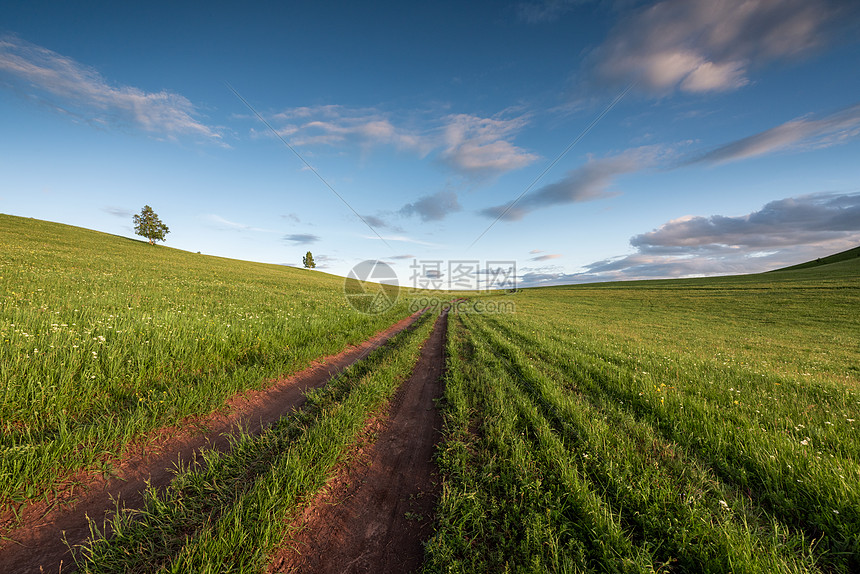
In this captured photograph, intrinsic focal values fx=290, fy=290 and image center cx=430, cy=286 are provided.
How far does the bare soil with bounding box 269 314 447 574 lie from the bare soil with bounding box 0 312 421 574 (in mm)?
1902

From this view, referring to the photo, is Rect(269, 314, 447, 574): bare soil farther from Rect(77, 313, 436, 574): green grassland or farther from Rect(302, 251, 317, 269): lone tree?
Rect(302, 251, 317, 269): lone tree

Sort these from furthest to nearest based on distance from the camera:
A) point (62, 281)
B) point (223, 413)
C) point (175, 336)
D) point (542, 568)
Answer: point (62, 281) → point (175, 336) → point (223, 413) → point (542, 568)

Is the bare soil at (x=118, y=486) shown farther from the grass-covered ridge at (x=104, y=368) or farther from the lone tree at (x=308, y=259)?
the lone tree at (x=308, y=259)

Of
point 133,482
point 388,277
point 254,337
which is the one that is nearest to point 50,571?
point 133,482

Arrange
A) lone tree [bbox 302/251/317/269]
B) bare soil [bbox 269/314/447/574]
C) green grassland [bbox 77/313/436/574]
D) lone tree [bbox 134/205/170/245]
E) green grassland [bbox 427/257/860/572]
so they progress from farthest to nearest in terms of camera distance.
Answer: lone tree [bbox 302/251/317/269] < lone tree [bbox 134/205/170/245] < bare soil [bbox 269/314/447/574] < green grassland [bbox 427/257/860/572] < green grassland [bbox 77/313/436/574]

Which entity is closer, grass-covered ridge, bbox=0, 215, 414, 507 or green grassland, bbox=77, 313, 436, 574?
green grassland, bbox=77, 313, 436, 574

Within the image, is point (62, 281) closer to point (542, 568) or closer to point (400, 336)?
point (400, 336)

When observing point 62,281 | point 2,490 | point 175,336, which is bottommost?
point 2,490

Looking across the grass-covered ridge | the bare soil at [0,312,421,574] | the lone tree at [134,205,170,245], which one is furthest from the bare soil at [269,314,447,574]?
the lone tree at [134,205,170,245]

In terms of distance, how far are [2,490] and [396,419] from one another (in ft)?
15.0

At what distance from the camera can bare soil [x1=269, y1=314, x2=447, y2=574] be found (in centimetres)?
272

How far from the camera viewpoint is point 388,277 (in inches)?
1307

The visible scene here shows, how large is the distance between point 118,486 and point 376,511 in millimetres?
3122

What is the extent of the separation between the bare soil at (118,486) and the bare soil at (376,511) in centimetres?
190
